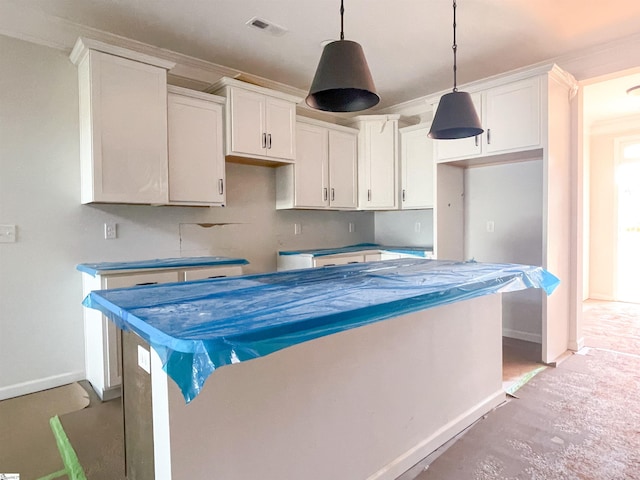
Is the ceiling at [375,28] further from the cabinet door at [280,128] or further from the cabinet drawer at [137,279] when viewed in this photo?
the cabinet drawer at [137,279]

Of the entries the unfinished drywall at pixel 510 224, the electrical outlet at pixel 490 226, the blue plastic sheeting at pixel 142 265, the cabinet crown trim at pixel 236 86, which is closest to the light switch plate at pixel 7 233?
the blue plastic sheeting at pixel 142 265

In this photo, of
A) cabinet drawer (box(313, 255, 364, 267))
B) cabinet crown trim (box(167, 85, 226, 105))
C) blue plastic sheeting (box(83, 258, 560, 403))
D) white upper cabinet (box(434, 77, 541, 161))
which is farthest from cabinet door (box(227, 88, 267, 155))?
white upper cabinet (box(434, 77, 541, 161))

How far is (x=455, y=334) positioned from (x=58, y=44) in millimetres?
3413

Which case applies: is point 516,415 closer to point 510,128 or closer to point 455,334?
point 455,334

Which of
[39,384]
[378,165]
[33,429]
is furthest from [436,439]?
[378,165]

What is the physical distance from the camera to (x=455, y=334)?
2115 mm

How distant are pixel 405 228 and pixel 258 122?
7.54ft

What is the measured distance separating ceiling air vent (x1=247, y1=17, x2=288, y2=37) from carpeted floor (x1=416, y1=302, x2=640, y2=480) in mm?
3054

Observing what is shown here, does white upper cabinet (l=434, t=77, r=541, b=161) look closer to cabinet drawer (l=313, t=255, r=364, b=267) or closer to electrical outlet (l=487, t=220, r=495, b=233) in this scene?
electrical outlet (l=487, t=220, r=495, b=233)

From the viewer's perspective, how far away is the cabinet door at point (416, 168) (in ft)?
13.9

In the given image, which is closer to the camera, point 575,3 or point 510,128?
point 575,3

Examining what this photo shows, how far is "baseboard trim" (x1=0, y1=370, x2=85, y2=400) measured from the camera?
2627mm

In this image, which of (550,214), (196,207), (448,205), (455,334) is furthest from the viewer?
(448,205)

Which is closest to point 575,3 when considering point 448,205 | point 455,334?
point 448,205
